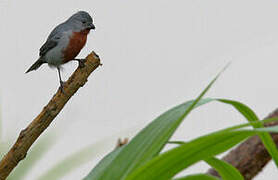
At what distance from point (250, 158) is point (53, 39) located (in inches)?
19.6

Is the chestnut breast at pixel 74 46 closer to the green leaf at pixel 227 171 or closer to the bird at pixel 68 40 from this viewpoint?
the bird at pixel 68 40

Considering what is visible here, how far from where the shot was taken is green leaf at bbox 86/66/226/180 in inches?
17.5

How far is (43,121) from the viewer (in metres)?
0.63

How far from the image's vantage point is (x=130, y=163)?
17.9 inches

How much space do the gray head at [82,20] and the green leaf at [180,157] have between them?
47 cm

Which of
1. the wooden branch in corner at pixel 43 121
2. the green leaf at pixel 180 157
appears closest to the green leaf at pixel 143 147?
the green leaf at pixel 180 157

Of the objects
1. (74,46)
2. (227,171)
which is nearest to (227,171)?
(227,171)

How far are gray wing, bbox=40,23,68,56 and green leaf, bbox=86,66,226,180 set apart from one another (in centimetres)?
41

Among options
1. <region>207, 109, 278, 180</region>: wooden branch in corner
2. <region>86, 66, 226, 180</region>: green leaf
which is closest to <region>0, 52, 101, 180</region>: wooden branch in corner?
<region>86, 66, 226, 180</region>: green leaf

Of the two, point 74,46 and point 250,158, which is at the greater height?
point 74,46

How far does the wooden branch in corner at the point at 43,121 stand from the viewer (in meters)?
0.61

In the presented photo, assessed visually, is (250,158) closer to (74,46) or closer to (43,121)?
(74,46)

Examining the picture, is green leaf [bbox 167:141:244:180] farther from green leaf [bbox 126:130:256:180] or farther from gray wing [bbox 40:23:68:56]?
gray wing [bbox 40:23:68:56]

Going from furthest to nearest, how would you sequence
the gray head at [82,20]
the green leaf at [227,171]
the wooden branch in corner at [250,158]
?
the wooden branch in corner at [250,158] < the gray head at [82,20] < the green leaf at [227,171]
